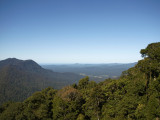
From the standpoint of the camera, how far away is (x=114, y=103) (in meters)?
23.1

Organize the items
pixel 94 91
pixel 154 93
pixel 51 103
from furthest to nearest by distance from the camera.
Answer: pixel 51 103
pixel 94 91
pixel 154 93

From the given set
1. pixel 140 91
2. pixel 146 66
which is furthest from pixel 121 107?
pixel 146 66

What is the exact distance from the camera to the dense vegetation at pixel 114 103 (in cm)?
1817

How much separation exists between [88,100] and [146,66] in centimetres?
1540

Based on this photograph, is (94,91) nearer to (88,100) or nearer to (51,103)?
(88,100)

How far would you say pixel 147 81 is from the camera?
882 inches

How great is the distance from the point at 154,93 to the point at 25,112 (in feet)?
98.3

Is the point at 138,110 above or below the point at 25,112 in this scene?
above

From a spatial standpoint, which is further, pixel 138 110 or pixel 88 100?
pixel 88 100

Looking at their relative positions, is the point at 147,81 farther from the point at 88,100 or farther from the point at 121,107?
the point at 88,100

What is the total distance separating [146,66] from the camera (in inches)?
884

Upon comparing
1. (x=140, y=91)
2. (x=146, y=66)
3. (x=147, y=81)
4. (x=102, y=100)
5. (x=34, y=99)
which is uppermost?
(x=146, y=66)

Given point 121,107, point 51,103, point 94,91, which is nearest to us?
point 121,107

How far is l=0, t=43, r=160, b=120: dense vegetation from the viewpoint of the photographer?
18.2m
